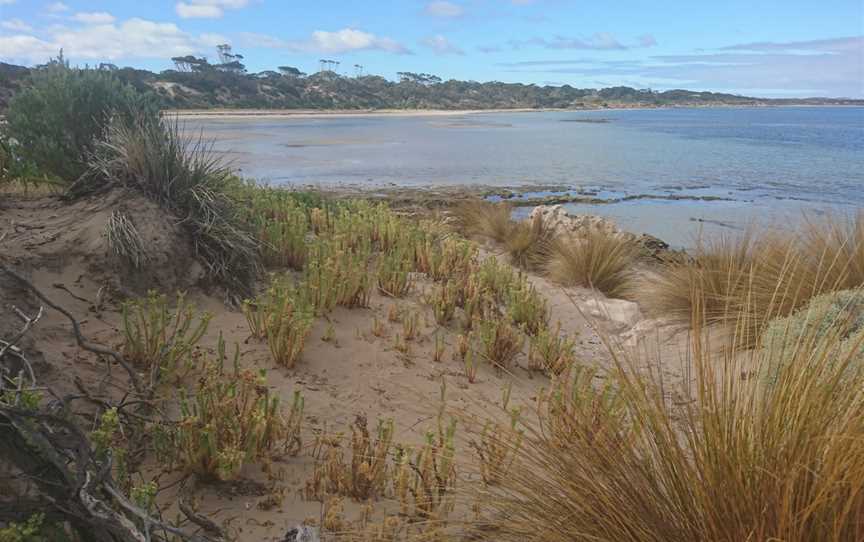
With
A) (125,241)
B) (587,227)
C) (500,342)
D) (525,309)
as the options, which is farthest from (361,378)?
(587,227)

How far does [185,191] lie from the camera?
5820mm

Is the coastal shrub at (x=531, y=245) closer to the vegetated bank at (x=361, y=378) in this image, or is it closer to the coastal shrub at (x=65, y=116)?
the vegetated bank at (x=361, y=378)

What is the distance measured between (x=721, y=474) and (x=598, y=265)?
22.8 ft

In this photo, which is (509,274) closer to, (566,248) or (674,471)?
(566,248)

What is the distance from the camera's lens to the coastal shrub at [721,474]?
1837 mm

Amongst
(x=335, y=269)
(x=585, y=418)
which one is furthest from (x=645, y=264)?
(x=585, y=418)

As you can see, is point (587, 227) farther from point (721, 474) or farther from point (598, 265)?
point (721, 474)

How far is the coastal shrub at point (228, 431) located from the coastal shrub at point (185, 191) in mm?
2249

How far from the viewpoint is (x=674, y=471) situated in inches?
80.4

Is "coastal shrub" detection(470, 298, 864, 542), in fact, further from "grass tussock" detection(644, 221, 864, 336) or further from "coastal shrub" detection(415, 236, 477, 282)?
"coastal shrub" detection(415, 236, 477, 282)

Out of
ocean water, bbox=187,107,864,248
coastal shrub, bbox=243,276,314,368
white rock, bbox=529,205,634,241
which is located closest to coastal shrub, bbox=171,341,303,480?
coastal shrub, bbox=243,276,314,368

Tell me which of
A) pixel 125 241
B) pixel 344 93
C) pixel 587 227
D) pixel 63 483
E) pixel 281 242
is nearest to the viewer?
pixel 63 483

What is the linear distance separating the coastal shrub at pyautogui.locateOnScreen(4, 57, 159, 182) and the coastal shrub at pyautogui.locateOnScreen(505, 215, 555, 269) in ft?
18.2

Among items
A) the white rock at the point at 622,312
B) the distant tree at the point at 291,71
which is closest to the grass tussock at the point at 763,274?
the white rock at the point at 622,312
